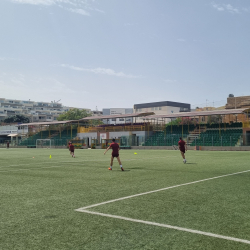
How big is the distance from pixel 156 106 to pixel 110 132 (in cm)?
5625

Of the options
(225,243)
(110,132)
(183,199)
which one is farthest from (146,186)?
(110,132)

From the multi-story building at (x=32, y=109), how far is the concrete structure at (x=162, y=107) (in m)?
57.6

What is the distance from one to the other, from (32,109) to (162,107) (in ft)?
283

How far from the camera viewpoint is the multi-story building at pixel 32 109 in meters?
154

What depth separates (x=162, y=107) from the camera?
387 feet

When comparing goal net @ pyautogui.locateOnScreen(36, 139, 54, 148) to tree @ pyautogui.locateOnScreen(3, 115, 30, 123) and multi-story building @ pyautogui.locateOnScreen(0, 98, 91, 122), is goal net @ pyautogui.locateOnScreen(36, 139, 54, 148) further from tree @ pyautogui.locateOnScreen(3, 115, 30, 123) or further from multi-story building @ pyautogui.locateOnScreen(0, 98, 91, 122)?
multi-story building @ pyautogui.locateOnScreen(0, 98, 91, 122)

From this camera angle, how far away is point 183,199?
27.2 ft

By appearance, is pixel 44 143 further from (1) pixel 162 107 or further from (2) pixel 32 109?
(2) pixel 32 109

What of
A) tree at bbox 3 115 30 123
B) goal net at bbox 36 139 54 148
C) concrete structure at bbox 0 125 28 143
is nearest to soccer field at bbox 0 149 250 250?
goal net at bbox 36 139 54 148

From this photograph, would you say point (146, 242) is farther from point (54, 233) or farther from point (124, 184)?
point (124, 184)

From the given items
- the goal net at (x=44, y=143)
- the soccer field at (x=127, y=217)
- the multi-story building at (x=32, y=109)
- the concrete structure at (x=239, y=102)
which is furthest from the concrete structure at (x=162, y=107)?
the soccer field at (x=127, y=217)

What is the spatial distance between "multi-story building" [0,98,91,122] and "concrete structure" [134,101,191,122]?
189 ft

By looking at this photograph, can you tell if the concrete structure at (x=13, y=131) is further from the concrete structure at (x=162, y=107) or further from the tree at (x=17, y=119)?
the concrete structure at (x=162, y=107)

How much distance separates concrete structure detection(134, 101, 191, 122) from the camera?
11731 cm
